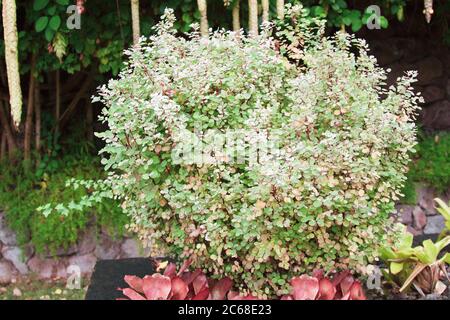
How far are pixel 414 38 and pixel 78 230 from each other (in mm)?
3334

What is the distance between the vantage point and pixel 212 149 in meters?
2.40

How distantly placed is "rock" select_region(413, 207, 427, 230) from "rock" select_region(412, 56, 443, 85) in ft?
4.13

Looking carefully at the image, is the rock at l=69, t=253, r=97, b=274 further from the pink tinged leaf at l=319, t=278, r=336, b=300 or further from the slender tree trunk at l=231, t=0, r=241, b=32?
the pink tinged leaf at l=319, t=278, r=336, b=300

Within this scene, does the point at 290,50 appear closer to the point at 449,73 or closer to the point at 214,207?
the point at 214,207

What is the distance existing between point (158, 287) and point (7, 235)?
3.10 m

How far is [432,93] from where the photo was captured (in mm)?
5992

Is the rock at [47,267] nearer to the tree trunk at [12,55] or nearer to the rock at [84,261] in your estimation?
the rock at [84,261]

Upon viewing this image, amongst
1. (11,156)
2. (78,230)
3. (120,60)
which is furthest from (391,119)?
(11,156)

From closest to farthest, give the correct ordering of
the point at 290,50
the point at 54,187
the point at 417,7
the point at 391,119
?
the point at 391,119 < the point at 290,50 < the point at 54,187 < the point at 417,7

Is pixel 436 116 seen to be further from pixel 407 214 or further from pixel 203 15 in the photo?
pixel 203 15

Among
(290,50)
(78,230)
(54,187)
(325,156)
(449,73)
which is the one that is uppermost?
(290,50)

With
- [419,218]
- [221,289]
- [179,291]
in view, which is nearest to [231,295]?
[221,289]

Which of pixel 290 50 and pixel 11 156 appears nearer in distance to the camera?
pixel 290 50

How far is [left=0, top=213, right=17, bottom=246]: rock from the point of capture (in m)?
5.04
